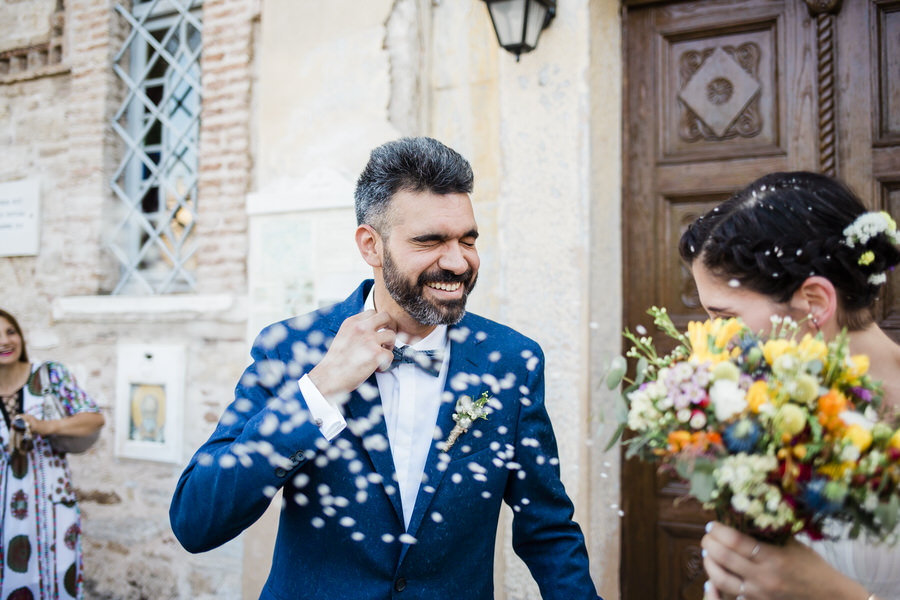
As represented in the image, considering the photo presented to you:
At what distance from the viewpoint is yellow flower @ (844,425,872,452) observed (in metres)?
1.14

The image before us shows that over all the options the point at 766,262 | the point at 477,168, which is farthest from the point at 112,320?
the point at 766,262

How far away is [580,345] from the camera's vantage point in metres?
3.47

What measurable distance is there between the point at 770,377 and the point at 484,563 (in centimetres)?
121

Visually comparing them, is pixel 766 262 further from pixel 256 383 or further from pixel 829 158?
pixel 829 158

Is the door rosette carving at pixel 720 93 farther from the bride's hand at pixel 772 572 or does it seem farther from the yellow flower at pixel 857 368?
the bride's hand at pixel 772 572

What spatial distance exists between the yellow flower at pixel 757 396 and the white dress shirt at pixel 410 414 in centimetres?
106

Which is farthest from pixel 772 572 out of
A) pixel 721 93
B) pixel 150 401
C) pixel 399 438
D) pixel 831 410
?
pixel 150 401

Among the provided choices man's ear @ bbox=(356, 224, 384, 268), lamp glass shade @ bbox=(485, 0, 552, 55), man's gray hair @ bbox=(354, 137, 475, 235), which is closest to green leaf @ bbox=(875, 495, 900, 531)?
man's gray hair @ bbox=(354, 137, 475, 235)

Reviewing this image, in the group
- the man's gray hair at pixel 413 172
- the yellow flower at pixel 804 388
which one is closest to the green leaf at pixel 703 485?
the yellow flower at pixel 804 388

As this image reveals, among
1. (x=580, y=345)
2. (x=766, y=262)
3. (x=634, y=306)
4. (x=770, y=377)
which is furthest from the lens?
(x=634, y=306)

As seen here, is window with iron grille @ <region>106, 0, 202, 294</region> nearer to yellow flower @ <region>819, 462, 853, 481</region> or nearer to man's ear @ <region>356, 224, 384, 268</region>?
man's ear @ <region>356, 224, 384, 268</region>

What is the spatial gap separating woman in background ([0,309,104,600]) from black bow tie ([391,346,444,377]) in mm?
3045

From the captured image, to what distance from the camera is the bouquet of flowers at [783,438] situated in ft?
3.84

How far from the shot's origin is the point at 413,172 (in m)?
2.20
